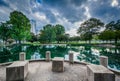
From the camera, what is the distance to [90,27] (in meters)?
37.9

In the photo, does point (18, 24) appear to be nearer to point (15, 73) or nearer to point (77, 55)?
point (77, 55)

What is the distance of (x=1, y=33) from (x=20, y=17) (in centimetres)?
938

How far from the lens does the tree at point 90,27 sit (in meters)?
37.3

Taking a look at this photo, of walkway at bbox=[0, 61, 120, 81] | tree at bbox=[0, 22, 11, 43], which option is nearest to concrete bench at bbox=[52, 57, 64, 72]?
walkway at bbox=[0, 61, 120, 81]

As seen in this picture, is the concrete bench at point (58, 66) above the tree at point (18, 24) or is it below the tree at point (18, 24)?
below

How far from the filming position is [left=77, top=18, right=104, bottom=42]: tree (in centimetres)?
3731

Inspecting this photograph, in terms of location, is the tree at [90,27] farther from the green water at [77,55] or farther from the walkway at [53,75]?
the walkway at [53,75]

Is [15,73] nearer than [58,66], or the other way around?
[15,73]

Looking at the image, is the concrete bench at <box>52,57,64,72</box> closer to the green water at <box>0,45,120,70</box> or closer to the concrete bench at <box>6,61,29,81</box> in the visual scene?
the concrete bench at <box>6,61,29,81</box>

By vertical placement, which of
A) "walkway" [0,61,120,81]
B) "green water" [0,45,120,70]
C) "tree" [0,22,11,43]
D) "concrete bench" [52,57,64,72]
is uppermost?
"tree" [0,22,11,43]

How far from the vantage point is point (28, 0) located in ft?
48.3

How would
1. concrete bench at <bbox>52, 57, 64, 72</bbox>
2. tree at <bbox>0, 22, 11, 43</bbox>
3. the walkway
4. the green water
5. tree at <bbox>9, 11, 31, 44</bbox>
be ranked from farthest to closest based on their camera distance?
tree at <bbox>0, 22, 11, 43</bbox>, tree at <bbox>9, 11, 31, 44</bbox>, the green water, concrete bench at <bbox>52, 57, 64, 72</bbox>, the walkway

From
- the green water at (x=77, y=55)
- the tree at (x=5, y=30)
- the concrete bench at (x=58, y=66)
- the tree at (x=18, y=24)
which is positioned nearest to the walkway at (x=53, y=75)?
the concrete bench at (x=58, y=66)

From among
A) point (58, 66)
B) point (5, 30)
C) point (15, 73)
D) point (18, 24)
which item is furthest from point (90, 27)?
point (15, 73)
